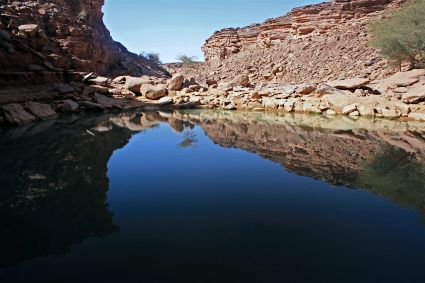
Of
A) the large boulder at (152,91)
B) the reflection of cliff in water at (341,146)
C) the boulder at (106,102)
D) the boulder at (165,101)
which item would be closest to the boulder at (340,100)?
the reflection of cliff in water at (341,146)

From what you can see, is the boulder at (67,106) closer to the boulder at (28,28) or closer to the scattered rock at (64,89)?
the scattered rock at (64,89)

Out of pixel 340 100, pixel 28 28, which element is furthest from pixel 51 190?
pixel 28 28

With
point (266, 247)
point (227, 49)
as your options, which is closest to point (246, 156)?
point (266, 247)

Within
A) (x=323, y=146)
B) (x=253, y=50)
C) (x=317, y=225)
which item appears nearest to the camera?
(x=317, y=225)

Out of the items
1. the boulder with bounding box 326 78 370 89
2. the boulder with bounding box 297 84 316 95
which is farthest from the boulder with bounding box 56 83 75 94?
the boulder with bounding box 326 78 370 89

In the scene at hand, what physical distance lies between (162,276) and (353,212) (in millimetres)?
2662

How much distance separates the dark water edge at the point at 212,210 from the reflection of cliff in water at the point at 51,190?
0.02 m

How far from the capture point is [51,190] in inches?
194

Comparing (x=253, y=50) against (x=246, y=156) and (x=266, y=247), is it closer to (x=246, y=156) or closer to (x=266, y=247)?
(x=246, y=156)

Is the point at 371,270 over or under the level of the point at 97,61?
under

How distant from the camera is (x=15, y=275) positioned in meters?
2.67

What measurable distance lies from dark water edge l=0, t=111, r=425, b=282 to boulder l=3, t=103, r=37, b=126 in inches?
80.2

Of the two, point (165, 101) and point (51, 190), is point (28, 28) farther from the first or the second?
point (51, 190)

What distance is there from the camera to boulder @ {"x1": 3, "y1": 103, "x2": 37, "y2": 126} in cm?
1069
